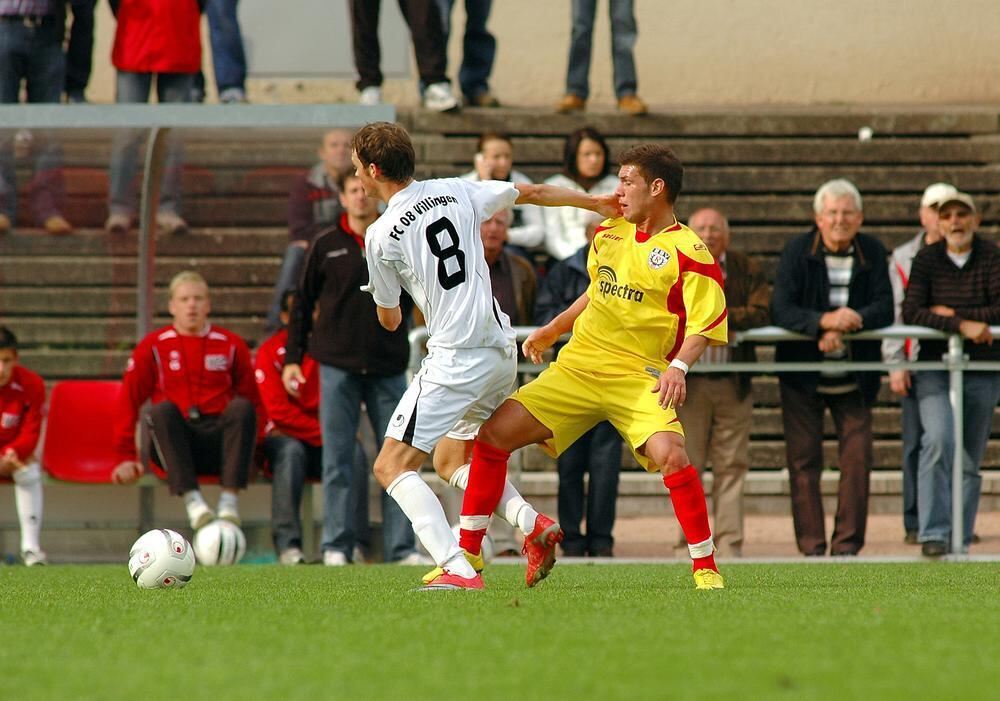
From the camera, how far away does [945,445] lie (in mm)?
9031

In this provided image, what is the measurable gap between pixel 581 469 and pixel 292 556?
6.02ft

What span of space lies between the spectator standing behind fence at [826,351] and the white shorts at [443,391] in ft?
11.2

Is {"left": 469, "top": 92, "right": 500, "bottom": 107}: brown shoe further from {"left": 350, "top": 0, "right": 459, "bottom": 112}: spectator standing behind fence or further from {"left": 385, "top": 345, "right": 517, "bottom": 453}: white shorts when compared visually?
{"left": 385, "top": 345, "right": 517, "bottom": 453}: white shorts

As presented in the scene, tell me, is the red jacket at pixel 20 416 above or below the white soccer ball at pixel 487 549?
above

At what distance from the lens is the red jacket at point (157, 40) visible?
12.1m

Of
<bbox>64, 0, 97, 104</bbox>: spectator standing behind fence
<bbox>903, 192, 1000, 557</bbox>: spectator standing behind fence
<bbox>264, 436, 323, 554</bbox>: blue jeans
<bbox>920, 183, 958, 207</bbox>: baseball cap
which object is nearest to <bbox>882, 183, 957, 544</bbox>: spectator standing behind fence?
<bbox>920, 183, 958, 207</bbox>: baseball cap

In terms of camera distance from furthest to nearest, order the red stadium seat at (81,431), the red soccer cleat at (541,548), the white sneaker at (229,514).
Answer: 1. the red stadium seat at (81,431)
2. the white sneaker at (229,514)
3. the red soccer cleat at (541,548)

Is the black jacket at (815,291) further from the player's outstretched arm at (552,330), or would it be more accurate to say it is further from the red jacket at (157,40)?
the red jacket at (157,40)

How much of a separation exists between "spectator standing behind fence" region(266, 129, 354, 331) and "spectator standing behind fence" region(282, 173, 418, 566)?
1.22m

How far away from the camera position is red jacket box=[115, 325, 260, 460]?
10.1m

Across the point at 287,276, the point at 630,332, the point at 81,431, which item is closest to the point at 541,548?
the point at 630,332

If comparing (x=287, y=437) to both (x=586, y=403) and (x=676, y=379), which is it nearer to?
(x=586, y=403)

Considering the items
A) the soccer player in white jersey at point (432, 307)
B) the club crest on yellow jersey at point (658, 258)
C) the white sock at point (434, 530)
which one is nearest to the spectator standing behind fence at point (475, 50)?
the club crest on yellow jersey at point (658, 258)

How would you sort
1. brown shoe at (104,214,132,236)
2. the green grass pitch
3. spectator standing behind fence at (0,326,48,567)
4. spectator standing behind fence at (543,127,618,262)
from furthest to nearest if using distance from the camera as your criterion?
brown shoe at (104,214,132,236)
spectator standing behind fence at (543,127,618,262)
spectator standing behind fence at (0,326,48,567)
the green grass pitch
